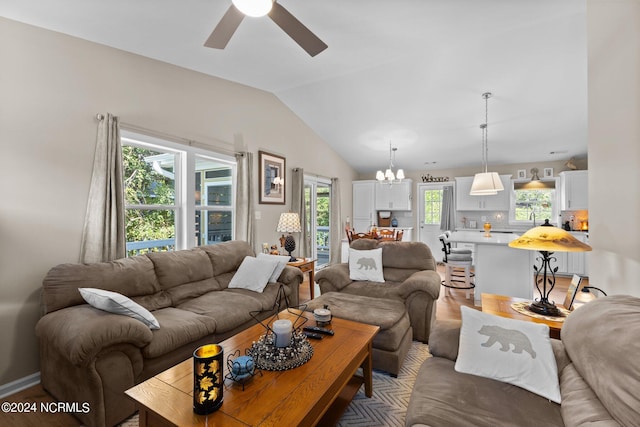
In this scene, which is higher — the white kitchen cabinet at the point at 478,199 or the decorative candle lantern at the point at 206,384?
the white kitchen cabinet at the point at 478,199

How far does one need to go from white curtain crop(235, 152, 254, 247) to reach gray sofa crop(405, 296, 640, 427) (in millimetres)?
3083

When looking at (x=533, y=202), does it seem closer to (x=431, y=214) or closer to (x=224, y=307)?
(x=431, y=214)

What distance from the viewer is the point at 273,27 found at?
2570 millimetres

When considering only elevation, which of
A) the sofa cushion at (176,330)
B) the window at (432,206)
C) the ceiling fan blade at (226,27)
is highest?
the ceiling fan blade at (226,27)

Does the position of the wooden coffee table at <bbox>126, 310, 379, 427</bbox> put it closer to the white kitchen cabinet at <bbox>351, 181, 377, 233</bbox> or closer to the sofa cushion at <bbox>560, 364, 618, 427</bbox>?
the sofa cushion at <bbox>560, 364, 618, 427</bbox>

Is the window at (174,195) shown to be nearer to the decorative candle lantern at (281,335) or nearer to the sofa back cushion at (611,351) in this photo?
the decorative candle lantern at (281,335)

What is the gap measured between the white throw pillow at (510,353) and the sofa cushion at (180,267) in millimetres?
2443

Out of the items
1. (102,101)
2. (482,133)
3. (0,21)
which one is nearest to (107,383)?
(102,101)

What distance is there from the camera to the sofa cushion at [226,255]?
315cm

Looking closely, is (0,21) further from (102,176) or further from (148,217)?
(148,217)

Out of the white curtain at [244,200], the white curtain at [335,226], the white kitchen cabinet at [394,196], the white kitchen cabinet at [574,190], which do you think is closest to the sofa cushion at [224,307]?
the white curtain at [244,200]

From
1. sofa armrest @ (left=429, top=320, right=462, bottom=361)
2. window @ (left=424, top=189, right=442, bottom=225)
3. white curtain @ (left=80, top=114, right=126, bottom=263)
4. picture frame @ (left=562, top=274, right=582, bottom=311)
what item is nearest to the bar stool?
picture frame @ (left=562, top=274, right=582, bottom=311)

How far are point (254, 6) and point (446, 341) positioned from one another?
216 centimetres

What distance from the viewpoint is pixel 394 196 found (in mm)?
7234
